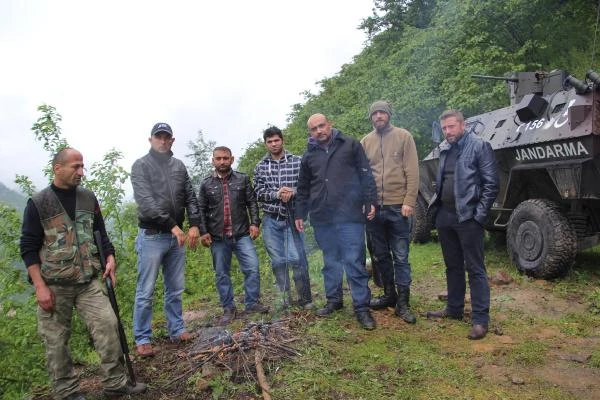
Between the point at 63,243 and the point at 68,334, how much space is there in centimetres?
69

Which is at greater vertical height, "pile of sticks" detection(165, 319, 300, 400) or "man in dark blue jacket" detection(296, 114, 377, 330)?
"man in dark blue jacket" detection(296, 114, 377, 330)

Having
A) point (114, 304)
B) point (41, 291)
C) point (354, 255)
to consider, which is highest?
point (41, 291)

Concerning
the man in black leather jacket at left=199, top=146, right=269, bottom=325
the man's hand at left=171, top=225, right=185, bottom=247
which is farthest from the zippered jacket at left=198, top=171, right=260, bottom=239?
the man's hand at left=171, top=225, right=185, bottom=247

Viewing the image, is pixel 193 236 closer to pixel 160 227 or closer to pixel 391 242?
pixel 160 227

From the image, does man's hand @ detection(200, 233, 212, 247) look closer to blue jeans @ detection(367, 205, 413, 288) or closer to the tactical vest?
the tactical vest

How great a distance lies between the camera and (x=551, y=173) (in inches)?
233

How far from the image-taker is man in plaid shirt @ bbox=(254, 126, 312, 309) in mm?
5027

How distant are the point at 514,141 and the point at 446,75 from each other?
25.4ft

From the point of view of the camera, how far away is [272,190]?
505 centimetres

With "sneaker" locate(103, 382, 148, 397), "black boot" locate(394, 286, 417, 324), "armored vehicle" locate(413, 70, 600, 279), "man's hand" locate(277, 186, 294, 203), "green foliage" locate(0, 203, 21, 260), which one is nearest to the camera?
"sneaker" locate(103, 382, 148, 397)

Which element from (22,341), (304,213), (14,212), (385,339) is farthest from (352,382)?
(14,212)

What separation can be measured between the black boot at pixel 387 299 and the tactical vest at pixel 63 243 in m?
2.79

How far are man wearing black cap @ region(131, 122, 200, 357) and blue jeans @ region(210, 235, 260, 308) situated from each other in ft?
1.40

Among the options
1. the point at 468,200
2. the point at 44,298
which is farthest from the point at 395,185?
the point at 44,298
